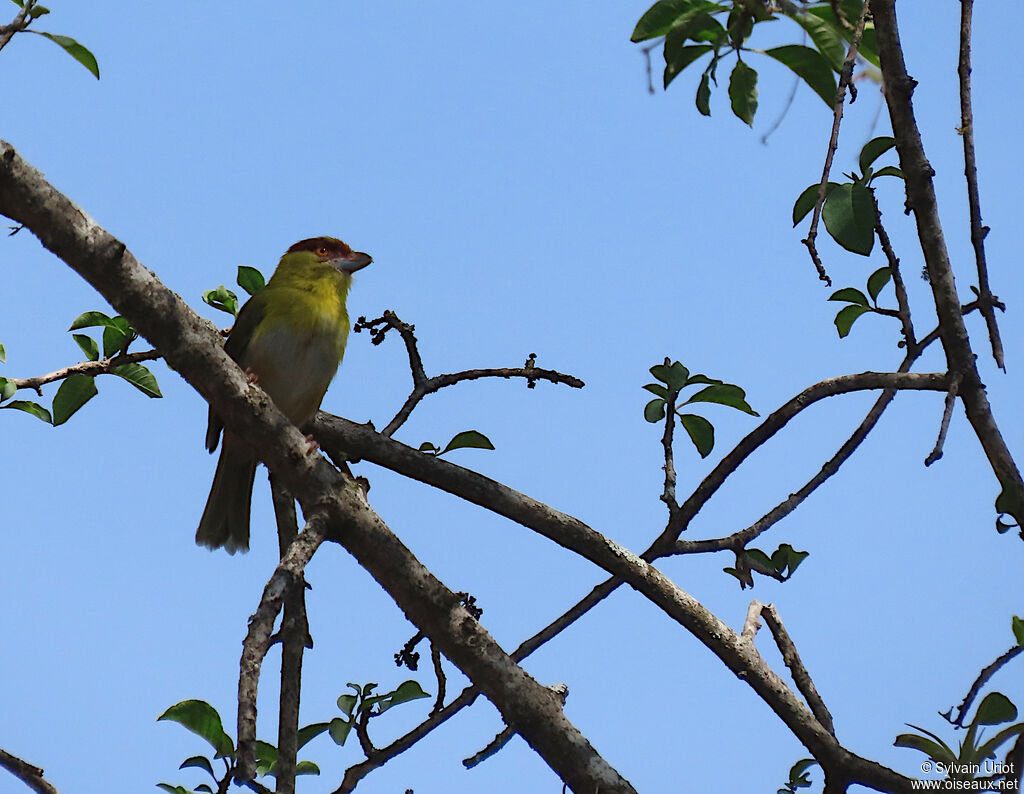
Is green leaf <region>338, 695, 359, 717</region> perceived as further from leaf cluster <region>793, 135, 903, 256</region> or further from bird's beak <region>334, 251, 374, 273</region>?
bird's beak <region>334, 251, 374, 273</region>

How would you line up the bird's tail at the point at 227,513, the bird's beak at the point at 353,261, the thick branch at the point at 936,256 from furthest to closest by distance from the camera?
1. the bird's beak at the point at 353,261
2. the bird's tail at the point at 227,513
3. the thick branch at the point at 936,256

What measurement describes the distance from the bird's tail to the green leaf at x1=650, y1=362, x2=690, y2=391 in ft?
6.48

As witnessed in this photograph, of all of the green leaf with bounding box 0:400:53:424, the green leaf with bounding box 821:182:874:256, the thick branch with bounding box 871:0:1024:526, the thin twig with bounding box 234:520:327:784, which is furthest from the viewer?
the green leaf with bounding box 0:400:53:424

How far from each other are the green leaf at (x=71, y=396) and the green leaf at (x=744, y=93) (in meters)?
2.23

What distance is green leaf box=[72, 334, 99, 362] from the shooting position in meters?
3.34

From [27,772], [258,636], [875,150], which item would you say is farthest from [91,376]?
[875,150]

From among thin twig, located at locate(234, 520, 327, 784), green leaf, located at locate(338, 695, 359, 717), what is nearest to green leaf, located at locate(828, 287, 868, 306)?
thin twig, located at locate(234, 520, 327, 784)

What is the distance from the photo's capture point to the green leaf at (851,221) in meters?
2.82

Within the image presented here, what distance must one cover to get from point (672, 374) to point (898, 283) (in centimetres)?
75

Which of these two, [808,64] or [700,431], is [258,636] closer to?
[700,431]

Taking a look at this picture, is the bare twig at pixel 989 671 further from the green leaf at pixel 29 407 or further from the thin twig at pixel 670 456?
the green leaf at pixel 29 407

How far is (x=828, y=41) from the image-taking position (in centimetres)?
299

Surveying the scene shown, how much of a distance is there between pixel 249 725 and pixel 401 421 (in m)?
1.68

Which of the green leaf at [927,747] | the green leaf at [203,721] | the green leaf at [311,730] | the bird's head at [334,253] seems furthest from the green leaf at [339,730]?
the bird's head at [334,253]
